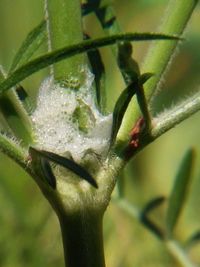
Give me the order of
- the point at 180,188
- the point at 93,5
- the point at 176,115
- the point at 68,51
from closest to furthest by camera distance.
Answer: the point at 68,51 → the point at 176,115 → the point at 93,5 → the point at 180,188

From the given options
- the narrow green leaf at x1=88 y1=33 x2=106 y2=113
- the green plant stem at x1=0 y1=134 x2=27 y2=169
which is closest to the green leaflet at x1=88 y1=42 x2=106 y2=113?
the narrow green leaf at x1=88 y1=33 x2=106 y2=113

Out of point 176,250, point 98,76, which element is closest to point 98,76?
point 98,76

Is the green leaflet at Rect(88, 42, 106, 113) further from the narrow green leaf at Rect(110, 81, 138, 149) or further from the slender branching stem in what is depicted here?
the slender branching stem

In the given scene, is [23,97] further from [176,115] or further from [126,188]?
[126,188]

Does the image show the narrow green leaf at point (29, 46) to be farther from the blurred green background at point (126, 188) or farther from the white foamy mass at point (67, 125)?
the blurred green background at point (126, 188)

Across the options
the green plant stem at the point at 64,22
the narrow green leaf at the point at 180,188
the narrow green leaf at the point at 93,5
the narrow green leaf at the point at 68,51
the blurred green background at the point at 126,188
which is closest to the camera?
the narrow green leaf at the point at 68,51

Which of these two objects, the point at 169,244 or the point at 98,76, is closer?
the point at 98,76

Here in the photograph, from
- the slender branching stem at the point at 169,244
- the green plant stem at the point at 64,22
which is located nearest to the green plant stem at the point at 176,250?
the slender branching stem at the point at 169,244
